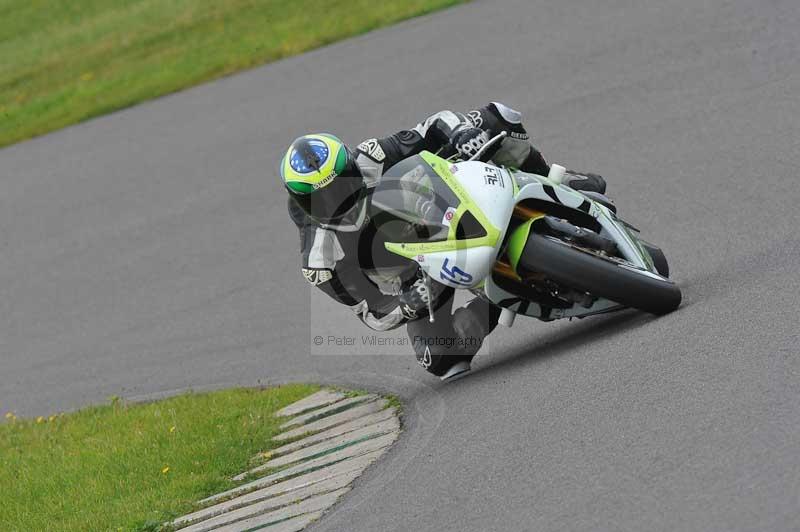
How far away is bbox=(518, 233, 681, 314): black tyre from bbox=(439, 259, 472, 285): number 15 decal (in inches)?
11.0

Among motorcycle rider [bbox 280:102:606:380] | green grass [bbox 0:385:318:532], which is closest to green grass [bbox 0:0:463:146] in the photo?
green grass [bbox 0:385:318:532]

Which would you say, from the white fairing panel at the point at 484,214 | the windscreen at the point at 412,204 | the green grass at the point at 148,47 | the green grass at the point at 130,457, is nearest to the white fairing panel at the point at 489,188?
the white fairing panel at the point at 484,214

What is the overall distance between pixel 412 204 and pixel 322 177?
52cm

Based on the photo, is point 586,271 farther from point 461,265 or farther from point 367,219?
point 367,219

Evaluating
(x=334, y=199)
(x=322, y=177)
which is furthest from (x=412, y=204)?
(x=322, y=177)

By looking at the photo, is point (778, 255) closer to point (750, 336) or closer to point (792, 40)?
point (750, 336)

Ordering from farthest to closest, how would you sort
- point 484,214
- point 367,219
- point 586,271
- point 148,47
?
point 148,47 < point 367,219 < point 484,214 < point 586,271

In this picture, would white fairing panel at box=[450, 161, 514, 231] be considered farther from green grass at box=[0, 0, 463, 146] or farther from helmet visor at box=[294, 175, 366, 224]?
green grass at box=[0, 0, 463, 146]

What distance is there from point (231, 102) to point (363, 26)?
2.23m

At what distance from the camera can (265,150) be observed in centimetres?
1341

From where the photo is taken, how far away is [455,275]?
6551mm

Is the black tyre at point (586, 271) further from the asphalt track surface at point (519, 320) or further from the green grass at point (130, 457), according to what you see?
the green grass at point (130, 457)

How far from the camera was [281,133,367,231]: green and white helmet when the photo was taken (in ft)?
21.6

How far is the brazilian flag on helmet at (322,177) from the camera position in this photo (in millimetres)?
6578
